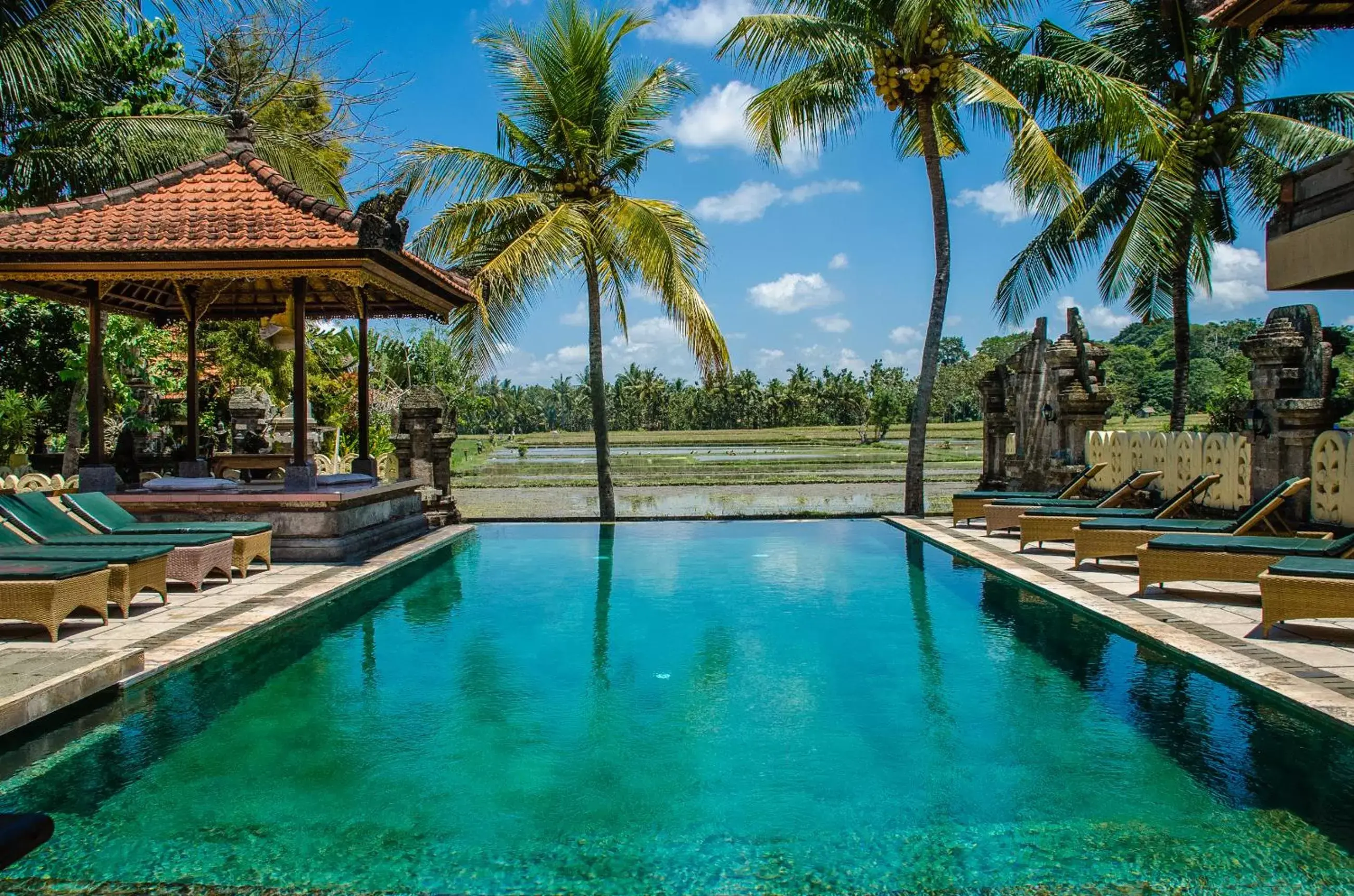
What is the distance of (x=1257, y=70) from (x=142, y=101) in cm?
1859

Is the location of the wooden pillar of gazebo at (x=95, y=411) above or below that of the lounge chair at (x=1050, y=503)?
above

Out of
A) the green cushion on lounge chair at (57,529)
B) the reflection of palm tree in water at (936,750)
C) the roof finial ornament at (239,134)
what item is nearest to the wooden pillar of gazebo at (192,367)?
the roof finial ornament at (239,134)

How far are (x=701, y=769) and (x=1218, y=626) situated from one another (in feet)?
13.1

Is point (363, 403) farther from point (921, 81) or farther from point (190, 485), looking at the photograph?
point (921, 81)

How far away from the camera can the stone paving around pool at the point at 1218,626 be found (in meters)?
4.81

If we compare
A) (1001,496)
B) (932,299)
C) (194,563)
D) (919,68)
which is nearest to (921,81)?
(919,68)

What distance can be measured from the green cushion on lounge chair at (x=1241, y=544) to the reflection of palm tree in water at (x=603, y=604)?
13.7 feet

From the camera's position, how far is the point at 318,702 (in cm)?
515

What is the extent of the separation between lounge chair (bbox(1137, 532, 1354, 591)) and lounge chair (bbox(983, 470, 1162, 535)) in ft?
9.19

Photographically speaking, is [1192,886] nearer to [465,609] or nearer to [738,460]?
[465,609]

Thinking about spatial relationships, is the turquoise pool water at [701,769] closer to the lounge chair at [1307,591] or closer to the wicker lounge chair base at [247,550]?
the lounge chair at [1307,591]

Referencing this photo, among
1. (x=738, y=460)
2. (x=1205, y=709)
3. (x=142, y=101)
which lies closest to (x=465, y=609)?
(x=1205, y=709)

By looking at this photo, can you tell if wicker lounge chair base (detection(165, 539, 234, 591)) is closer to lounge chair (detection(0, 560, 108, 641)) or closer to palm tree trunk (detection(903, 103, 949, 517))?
lounge chair (detection(0, 560, 108, 641))

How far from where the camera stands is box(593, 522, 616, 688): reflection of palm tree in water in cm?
589
